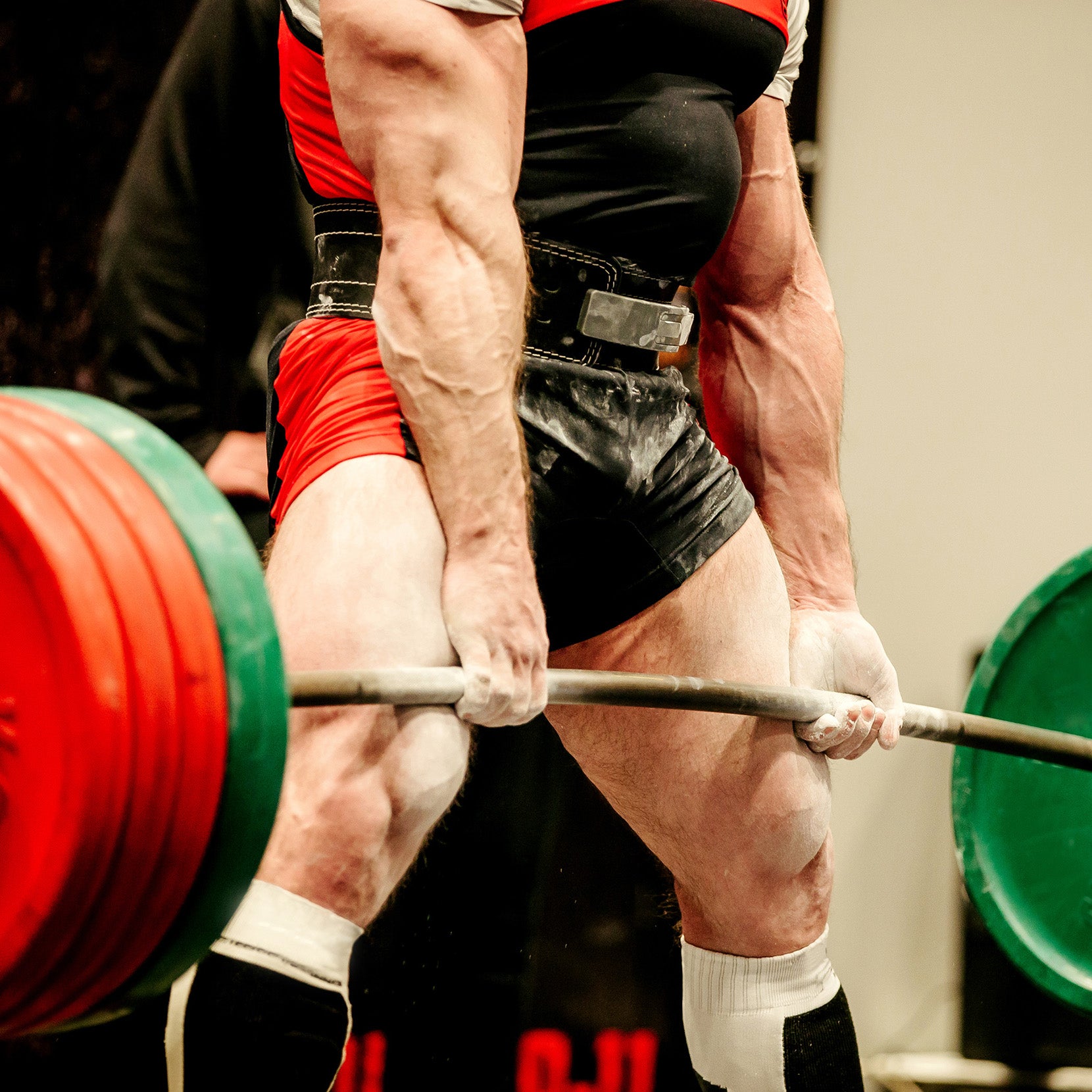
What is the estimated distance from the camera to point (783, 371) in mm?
1288

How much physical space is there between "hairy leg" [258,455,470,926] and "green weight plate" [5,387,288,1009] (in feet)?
0.34

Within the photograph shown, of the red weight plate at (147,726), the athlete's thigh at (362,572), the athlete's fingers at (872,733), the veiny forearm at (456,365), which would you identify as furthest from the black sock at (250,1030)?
the athlete's fingers at (872,733)

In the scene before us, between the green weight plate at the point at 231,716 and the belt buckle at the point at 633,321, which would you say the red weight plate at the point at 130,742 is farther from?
the belt buckle at the point at 633,321

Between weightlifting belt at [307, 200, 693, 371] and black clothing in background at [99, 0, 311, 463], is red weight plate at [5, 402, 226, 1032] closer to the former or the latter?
weightlifting belt at [307, 200, 693, 371]

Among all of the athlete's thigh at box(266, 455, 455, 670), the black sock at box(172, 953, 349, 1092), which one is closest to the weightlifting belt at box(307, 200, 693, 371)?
the athlete's thigh at box(266, 455, 455, 670)

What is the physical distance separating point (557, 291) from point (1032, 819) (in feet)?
2.83

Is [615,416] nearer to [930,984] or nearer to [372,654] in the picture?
[372,654]

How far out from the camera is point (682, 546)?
1125 millimetres

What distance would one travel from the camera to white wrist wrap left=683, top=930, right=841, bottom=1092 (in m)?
1.17

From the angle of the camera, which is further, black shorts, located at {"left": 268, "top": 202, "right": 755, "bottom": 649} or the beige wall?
the beige wall

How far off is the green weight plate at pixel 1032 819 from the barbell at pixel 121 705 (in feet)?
2.83

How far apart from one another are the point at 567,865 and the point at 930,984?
2.37 feet

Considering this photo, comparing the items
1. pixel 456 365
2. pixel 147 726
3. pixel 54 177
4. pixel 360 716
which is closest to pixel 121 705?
pixel 147 726

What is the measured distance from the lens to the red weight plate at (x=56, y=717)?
0.70 m
